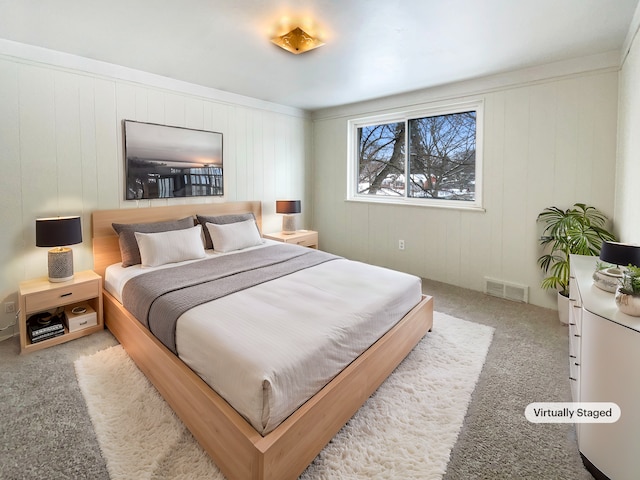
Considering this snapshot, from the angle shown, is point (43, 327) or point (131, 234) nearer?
point (43, 327)

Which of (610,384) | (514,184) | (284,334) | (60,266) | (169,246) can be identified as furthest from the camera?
(514,184)

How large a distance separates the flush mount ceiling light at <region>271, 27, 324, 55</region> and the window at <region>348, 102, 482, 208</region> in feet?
6.77

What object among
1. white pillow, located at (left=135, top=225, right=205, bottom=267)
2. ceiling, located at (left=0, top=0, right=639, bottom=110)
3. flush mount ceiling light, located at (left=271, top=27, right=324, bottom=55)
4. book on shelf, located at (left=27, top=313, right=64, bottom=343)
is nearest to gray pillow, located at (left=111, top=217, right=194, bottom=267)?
white pillow, located at (left=135, top=225, right=205, bottom=267)

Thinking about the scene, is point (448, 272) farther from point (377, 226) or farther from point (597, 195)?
point (597, 195)

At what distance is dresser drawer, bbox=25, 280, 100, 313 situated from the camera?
252cm

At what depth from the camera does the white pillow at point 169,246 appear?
2965 millimetres

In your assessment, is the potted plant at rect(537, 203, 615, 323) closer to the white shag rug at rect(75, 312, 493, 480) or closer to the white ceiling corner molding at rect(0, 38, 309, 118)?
the white shag rug at rect(75, 312, 493, 480)

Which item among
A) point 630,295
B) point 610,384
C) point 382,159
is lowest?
point 610,384

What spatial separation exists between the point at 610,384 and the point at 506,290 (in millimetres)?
2371

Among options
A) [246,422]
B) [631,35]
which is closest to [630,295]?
[246,422]

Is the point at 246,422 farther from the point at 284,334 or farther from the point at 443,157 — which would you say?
the point at 443,157

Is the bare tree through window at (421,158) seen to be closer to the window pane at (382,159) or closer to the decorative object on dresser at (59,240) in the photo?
the window pane at (382,159)

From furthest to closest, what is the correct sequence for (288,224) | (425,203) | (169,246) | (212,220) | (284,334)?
1. (288,224)
2. (425,203)
3. (212,220)
4. (169,246)
5. (284,334)

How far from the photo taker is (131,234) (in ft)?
10.2
